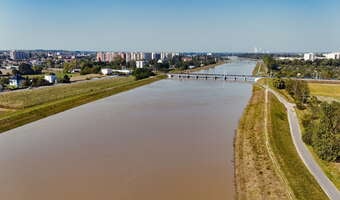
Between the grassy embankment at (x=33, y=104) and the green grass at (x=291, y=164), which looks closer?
the green grass at (x=291, y=164)

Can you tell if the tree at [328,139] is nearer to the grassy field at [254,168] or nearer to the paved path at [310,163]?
the paved path at [310,163]

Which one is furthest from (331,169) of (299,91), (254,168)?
(299,91)

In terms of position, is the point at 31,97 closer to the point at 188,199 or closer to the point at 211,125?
the point at 211,125

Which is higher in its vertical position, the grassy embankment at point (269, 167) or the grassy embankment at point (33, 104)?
the grassy embankment at point (33, 104)

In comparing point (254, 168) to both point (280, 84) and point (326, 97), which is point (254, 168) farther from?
point (280, 84)

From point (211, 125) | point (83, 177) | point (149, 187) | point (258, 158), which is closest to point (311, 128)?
point (258, 158)

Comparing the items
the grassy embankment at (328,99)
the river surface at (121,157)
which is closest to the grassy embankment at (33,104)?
the river surface at (121,157)

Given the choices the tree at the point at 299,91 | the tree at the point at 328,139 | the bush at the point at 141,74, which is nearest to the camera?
the tree at the point at 328,139

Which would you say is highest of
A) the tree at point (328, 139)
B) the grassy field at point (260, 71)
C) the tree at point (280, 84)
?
the grassy field at point (260, 71)
